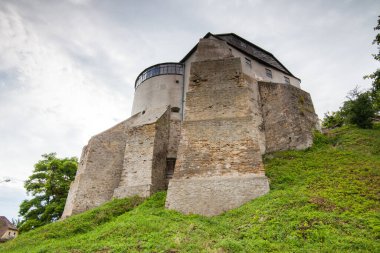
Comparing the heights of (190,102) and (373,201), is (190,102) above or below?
above

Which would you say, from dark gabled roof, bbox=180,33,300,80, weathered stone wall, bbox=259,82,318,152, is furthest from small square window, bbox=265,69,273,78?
weathered stone wall, bbox=259,82,318,152

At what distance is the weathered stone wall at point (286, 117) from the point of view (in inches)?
612

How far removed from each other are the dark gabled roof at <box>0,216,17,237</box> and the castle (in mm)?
22680

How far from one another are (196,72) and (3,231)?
3087 centimetres

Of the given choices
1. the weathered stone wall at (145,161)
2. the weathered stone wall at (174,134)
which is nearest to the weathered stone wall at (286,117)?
the weathered stone wall at (174,134)

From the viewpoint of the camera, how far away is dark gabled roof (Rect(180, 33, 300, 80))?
1978 cm

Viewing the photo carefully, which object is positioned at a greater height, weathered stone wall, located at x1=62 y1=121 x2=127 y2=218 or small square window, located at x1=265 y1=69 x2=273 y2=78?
small square window, located at x1=265 y1=69 x2=273 y2=78

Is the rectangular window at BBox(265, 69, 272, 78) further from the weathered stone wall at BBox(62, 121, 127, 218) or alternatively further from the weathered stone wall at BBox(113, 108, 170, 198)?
the weathered stone wall at BBox(62, 121, 127, 218)

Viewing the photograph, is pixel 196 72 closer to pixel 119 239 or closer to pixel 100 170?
pixel 100 170


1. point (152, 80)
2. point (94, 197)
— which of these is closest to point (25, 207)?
point (94, 197)

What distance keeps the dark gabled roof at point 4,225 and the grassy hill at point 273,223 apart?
25961 millimetres

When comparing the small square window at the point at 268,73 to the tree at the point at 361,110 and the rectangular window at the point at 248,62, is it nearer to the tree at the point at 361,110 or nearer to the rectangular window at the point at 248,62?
the rectangular window at the point at 248,62

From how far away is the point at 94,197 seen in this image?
49.0 ft

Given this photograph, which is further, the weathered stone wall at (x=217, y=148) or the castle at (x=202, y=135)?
the castle at (x=202, y=135)
